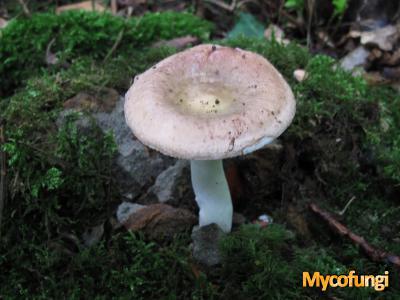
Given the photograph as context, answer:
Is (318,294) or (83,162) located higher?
Answer: (83,162)

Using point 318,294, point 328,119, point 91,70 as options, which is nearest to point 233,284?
point 318,294

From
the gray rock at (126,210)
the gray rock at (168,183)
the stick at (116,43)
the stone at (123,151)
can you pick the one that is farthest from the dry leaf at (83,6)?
the gray rock at (126,210)

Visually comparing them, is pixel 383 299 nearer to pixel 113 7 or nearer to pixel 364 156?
pixel 364 156

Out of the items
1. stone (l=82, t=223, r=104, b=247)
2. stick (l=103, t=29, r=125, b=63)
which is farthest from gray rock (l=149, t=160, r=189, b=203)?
stick (l=103, t=29, r=125, b=63)

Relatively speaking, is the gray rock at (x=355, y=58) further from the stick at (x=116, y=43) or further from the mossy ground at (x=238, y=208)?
the stick at (x=116, y=43)

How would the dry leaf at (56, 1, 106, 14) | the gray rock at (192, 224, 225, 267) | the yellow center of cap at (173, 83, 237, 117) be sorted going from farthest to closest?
the dry leaf at (56, 1, 106, 14)
the gray rock at (192, 224, 225, 267)
the yellow center of cap at (173, 83, 237, 117)

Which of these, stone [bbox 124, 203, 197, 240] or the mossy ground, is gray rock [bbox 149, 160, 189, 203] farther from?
the mossy ground
